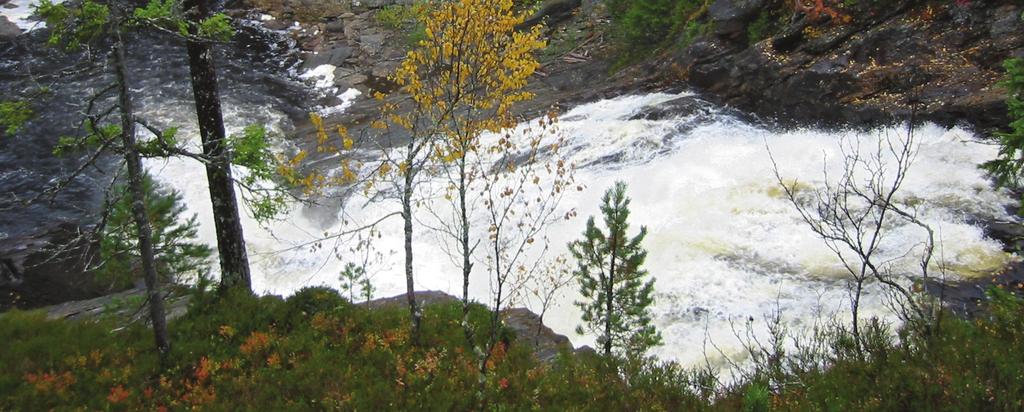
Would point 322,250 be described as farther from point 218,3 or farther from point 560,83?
point 218,3

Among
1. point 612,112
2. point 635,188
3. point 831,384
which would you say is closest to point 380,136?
point 612,112

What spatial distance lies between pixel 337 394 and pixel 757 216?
9.30 meters

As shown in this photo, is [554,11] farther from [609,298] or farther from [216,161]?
[216,161]

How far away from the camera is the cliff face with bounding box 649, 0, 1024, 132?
48.1 feet

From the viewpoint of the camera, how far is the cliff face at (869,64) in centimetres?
1466

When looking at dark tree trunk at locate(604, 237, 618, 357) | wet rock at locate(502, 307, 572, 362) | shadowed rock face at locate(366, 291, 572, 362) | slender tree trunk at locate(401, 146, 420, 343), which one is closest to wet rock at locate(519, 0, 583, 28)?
shadowed rock face at locate(366, 291, 572, 362)

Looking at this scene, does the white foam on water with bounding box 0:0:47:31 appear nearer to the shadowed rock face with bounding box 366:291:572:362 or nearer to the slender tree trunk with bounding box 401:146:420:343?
the shadowed rock face with bounding box 366:291:572:362

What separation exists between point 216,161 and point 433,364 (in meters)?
3.50

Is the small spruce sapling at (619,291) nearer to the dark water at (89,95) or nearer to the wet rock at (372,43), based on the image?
the dark water at (89,95)

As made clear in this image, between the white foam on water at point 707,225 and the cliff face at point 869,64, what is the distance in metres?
0.83

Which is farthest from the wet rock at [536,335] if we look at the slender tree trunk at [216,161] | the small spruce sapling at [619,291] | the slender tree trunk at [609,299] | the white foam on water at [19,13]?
the white foam on water at [19,13]

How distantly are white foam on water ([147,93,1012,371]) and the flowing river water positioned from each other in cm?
3

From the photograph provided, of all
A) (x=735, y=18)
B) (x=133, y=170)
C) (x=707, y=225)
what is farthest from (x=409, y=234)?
(x=735, y=18)

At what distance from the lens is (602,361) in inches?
326
